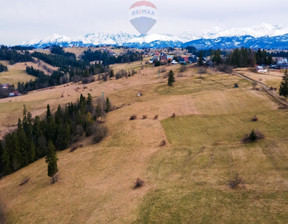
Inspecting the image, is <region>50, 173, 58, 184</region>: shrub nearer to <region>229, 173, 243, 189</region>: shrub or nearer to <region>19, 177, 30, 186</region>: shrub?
<region>19, 177, 30, 186</region>: shrub

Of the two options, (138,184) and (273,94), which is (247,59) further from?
(138,184)

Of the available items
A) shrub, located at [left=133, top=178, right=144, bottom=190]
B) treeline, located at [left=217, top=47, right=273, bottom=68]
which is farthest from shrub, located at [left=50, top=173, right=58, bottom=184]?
treeline, located at [left=217, top=47, right=273, bottom=68]

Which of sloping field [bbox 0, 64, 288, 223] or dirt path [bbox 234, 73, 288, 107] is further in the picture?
dirt path [bbox 234, 73, 288, 107]

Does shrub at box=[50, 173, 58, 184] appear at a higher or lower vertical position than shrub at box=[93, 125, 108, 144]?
lower

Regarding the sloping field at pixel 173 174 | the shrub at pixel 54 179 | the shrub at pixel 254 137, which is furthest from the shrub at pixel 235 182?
the shrub at pixel 54 179

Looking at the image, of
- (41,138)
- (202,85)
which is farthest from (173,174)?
(202,85)

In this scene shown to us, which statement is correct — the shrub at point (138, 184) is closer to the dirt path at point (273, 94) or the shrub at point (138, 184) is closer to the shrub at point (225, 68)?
the dirt path at point (273, 94)

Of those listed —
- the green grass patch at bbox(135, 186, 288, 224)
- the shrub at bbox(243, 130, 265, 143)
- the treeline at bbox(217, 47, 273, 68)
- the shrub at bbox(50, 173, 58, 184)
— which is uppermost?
the treeline at bbox(217, 47, 273, 68)

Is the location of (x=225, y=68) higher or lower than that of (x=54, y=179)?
higher
